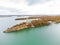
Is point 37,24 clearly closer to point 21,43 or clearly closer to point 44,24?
point 44,24

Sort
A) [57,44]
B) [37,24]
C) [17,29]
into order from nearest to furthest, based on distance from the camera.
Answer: [57,44]
[17,29]
[37,24]

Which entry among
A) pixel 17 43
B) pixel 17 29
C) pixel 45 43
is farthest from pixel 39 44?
pixel 17 29

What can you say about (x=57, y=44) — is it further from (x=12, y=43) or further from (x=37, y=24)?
(x=37, y=24)

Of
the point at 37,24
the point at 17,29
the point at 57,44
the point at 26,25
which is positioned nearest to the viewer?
the point at 57,44

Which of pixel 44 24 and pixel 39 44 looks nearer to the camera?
pixel 39 44

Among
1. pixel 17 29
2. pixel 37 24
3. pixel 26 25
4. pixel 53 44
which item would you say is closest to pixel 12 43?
pixel 53 44

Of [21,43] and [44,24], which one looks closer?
[21,43]

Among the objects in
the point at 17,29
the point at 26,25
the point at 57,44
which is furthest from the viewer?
the point at 26,25

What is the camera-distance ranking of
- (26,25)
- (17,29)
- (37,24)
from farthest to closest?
(37,24), (26,25), (17,29)
